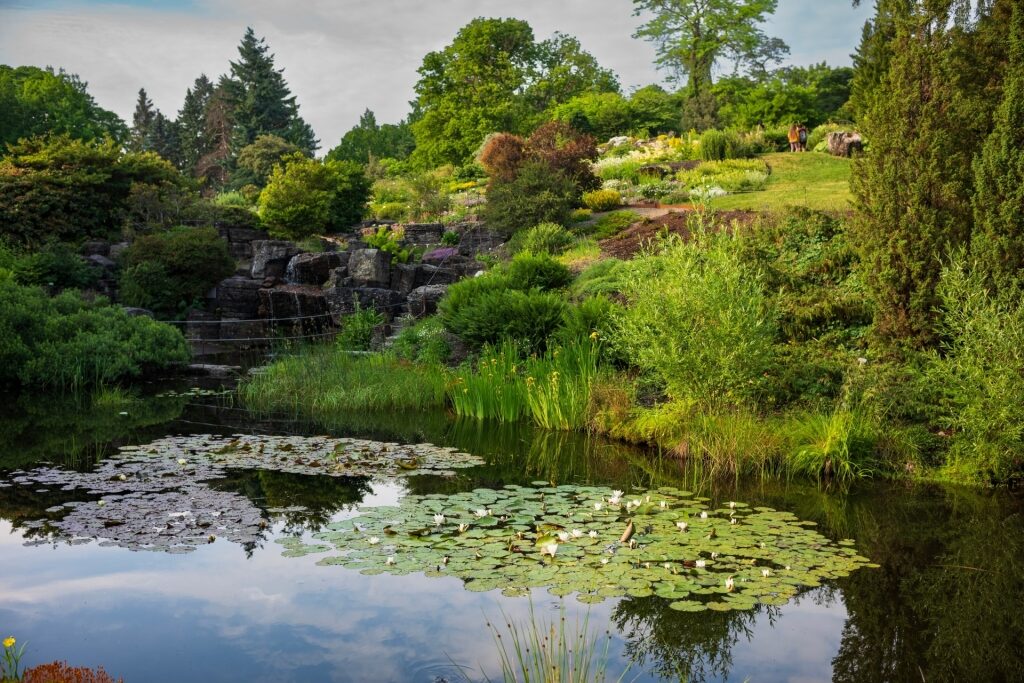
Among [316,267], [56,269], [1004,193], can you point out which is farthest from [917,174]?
[56,269]

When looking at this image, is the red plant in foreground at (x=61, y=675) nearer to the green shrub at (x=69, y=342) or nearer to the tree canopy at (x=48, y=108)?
the green shrub at (x=69, y=342)

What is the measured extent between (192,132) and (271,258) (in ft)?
111

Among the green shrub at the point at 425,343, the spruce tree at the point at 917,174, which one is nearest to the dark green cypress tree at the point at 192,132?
the green shrub at the point at 425,343

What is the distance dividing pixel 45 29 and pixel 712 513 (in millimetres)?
30582

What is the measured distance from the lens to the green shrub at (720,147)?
24.1 meters

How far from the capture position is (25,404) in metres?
10.7

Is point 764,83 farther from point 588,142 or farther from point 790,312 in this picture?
point 790,312

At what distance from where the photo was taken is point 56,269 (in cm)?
1738

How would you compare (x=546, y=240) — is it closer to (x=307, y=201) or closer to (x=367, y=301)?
(x=367, y=301)

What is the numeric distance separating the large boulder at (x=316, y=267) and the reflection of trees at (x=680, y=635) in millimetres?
15821

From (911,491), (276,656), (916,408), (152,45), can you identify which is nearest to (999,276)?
(916,408)

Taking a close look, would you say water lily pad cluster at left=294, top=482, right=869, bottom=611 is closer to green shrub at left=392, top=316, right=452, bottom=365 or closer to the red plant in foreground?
the red plant in foreground

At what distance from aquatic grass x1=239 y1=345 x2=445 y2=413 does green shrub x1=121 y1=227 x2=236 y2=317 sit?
7.34 meters

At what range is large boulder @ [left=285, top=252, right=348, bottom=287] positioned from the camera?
19094 millimetres
